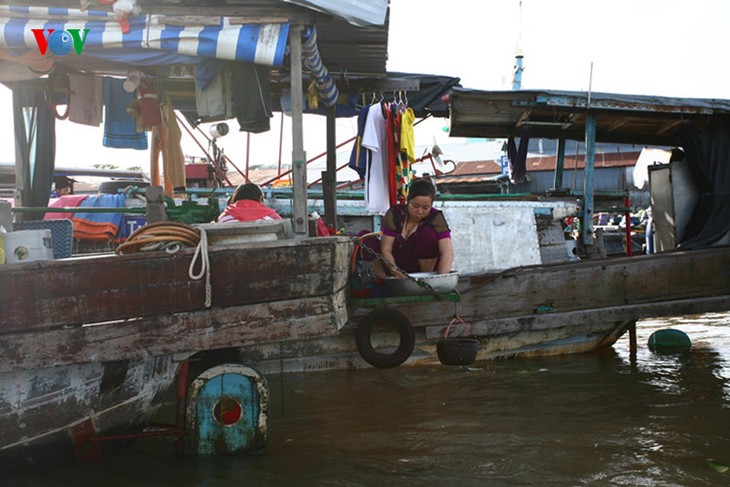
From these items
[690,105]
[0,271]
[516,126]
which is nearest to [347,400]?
[0,271]

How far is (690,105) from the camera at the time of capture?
24.2 ft

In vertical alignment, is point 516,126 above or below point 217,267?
above

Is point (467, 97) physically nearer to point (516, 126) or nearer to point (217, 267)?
point (516, 126)

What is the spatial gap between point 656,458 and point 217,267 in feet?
10.5

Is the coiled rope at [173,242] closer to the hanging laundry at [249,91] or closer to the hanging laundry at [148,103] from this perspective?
the hanging laundry at [249,91]

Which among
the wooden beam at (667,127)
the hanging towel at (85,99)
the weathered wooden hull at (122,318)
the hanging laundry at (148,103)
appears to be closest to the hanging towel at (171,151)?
the hanging laundry at (148,103)

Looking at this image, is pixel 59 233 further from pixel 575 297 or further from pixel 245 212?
pixel 575 297

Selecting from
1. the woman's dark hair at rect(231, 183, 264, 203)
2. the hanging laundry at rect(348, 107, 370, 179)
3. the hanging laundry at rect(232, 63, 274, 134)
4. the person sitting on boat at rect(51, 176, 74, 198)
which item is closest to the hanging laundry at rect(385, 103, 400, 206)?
the hanging laundry at rect(348, 107, 370, 179)

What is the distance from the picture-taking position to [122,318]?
3441mm

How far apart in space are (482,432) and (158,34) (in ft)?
12.5

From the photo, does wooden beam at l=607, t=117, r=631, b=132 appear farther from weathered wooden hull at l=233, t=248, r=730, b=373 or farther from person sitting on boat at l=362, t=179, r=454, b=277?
person sitting on boat at l=362, t=179, r=454, b=277

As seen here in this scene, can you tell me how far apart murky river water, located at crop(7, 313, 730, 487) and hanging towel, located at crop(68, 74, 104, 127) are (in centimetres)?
331

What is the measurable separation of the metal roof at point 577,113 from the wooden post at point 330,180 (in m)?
1.75

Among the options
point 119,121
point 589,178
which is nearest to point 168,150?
point 119,121
